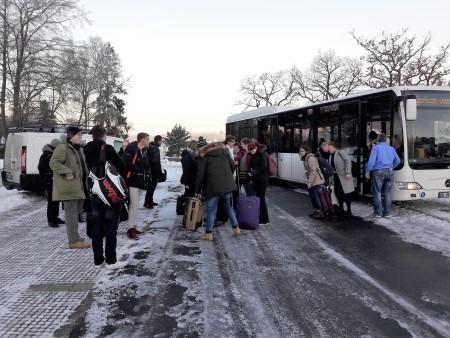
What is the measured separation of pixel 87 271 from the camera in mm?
5672

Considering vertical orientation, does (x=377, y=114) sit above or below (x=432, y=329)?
above

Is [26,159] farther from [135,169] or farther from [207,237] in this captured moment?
[207,237]

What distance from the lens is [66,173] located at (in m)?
6.64

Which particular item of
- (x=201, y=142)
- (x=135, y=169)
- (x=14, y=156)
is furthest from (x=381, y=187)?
(x=14, y=156)

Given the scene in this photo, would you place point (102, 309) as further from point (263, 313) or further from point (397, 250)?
point (397, 250)

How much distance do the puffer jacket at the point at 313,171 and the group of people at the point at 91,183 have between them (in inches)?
143

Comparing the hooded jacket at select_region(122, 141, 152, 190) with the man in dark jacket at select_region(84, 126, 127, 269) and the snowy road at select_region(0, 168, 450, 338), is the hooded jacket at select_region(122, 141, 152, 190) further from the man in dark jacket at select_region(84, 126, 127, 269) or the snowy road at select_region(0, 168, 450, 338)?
the man in dark jacket at select_region(84, 126, 127, 269)

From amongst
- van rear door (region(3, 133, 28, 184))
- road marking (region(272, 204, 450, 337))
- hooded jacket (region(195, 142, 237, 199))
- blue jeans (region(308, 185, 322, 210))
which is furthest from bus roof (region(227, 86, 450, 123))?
van rear door (region(3, 133, 28, 184))

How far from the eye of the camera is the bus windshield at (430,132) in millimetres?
10086

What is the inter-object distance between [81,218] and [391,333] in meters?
7.03

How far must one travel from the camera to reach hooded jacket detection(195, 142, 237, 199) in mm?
7371

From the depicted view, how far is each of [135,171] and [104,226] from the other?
1.77 meters

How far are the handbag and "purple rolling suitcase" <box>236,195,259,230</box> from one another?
10.3 ft

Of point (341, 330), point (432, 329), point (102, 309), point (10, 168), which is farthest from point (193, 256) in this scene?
point (10, 168)
